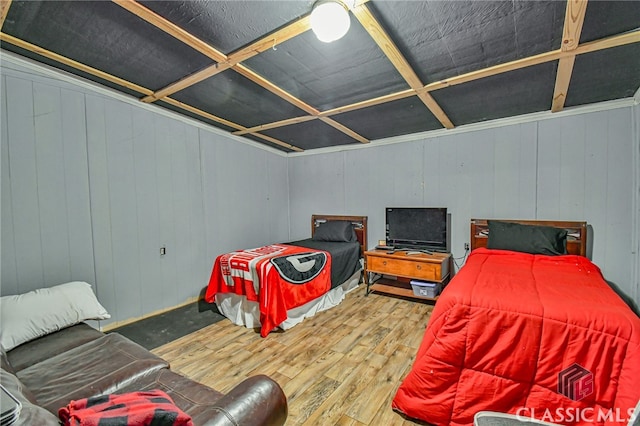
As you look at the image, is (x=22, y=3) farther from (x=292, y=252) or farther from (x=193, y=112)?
(x=292, y=252)

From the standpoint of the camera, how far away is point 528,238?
2.74 meters

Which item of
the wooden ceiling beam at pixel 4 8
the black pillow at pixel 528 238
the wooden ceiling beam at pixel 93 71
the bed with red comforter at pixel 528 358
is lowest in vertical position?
the bed with red comforter at pixel 528 358

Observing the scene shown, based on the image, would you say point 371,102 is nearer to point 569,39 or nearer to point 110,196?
point 569,39

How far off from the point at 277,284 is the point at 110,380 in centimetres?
143

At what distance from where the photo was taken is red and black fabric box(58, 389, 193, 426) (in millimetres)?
635

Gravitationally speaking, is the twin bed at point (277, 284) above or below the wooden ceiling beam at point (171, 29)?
below

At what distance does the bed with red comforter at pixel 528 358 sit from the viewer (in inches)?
49.5

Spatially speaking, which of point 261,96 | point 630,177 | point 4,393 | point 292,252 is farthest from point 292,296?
point 630,177

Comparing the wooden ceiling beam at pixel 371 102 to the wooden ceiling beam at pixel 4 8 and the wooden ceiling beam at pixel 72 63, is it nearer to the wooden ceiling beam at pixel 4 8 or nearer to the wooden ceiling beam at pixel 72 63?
the wooden ceiling beam at pixel 72 63

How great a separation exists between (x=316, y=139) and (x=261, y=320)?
2711 millimetres

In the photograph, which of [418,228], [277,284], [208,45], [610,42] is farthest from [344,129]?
[610,42]

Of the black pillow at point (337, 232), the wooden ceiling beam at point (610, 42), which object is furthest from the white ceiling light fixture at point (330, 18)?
the black pillow at point (337, 232)

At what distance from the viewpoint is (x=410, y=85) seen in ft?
7.47

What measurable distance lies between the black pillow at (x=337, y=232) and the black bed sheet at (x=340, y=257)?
101 millimetres
